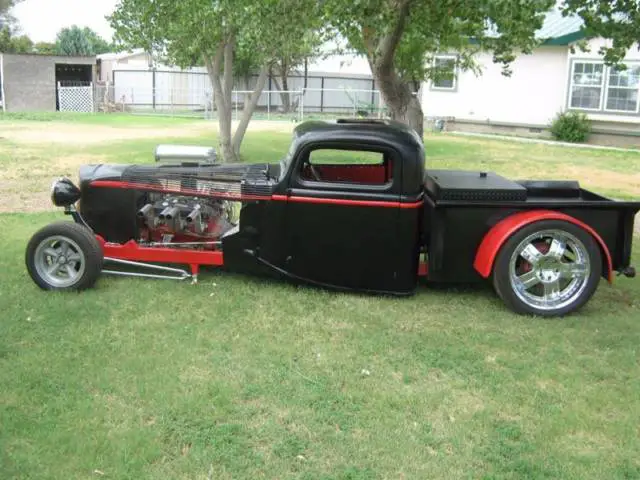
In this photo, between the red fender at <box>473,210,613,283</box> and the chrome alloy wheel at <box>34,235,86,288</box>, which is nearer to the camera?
the red fender at <box>473,210,613,283</box>

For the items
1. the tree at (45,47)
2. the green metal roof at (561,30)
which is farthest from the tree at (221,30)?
the tree at (45,47)

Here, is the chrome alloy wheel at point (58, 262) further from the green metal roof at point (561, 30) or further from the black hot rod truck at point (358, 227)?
the green metal roof at point (561, 30)

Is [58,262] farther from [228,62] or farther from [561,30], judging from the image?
[561,30]

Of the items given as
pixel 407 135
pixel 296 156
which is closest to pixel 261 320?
pixel 296 156

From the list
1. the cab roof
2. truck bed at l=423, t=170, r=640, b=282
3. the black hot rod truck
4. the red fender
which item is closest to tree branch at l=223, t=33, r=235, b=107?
the black hot rod truck

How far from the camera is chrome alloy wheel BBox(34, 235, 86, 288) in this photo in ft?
19.6

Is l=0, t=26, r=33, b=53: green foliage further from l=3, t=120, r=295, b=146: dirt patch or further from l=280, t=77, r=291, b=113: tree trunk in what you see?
l=3, t=120, r=295, b=146: dirt patch

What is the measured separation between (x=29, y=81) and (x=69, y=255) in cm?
3379

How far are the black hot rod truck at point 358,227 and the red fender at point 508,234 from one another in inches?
0.4

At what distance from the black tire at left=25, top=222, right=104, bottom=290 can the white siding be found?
19.4 metres

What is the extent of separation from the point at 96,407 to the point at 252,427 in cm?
92

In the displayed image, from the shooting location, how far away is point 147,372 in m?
4.52

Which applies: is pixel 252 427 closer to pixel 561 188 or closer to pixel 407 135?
pixel 407 135

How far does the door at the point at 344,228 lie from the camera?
5.79 metres
